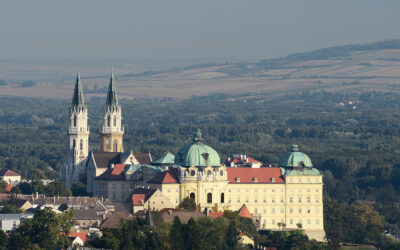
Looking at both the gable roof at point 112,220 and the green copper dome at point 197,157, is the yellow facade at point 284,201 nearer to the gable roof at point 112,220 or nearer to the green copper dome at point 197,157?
the green copper dome at point 197,157

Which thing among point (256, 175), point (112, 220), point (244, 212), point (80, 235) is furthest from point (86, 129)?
point (80, 235)

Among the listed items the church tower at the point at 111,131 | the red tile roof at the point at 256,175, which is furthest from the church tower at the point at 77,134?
the red tile roof at the point at 256,175

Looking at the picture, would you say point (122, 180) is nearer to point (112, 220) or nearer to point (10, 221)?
point (10, 221)

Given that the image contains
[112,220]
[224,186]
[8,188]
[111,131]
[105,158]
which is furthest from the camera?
[111,131]

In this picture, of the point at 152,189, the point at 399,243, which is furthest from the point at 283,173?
the point at 399,243

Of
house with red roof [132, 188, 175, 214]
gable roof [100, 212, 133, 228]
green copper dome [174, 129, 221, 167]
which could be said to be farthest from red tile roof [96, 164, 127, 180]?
gable roof [100, 212, 133, 228]

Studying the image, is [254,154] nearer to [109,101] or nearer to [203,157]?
[109,101]
